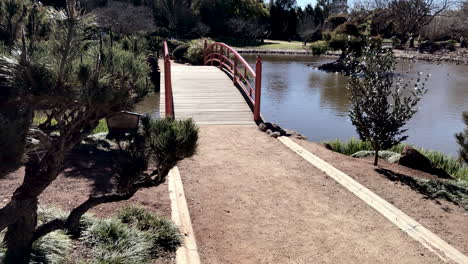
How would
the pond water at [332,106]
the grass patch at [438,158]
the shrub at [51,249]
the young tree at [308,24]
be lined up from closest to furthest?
the shrub at [51,249]
the grass patch at [438,158]
the pond water at [332,106]
the young tree at [308,24]

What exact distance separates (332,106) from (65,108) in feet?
42.0

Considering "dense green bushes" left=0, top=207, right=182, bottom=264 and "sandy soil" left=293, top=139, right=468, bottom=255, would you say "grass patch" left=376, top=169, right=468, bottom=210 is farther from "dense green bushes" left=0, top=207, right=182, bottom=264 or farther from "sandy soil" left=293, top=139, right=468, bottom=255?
"dense green bushes" left=0, top=207, right=182, bottom=264

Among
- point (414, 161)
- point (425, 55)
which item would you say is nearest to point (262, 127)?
point (414, 161)

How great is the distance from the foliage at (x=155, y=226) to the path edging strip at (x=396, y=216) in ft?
6.76

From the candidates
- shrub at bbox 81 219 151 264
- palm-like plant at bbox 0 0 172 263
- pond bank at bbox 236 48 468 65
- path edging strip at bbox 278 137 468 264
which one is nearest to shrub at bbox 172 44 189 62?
pond bank at bbox 236 48 468 65

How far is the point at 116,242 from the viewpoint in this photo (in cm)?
309

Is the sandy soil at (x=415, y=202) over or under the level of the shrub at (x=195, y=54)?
under

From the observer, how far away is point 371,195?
4832 mm

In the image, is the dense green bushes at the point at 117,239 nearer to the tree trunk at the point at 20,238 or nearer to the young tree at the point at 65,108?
the tree trunk at the point at 20,238

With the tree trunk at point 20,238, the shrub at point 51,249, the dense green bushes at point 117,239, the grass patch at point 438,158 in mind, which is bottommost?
the grass patch at point 438,158

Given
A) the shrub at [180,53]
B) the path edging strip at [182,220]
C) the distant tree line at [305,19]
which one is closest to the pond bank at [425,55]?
the distant tree line at [305,19]

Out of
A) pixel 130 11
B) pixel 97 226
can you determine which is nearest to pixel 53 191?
pixel 97 226

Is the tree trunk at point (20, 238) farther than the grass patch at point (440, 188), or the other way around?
the grass patch at point (440, 188)

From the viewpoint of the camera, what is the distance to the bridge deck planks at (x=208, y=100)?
862 cm
